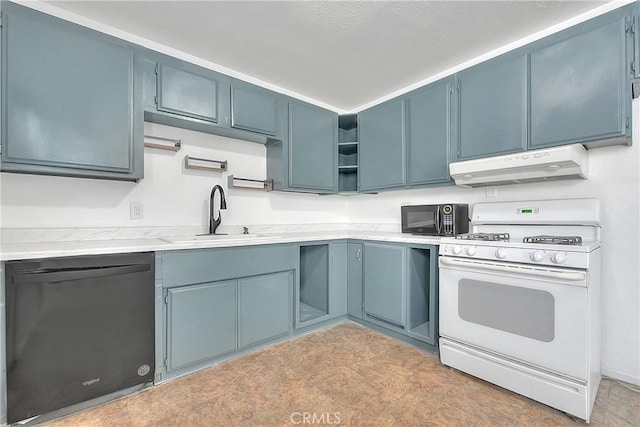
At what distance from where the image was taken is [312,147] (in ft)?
10.0

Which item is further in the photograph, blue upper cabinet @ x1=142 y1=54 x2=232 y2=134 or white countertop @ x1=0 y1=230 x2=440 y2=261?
blue upper cabinet @ x1=142 y1=54 x2=232 y2=134

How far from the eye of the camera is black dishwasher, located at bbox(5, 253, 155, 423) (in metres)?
1.41

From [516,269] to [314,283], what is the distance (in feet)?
5.98

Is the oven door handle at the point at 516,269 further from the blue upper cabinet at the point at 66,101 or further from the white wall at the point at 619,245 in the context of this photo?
the blue upper cabinet at the point at 66,101

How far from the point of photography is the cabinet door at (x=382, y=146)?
285cm

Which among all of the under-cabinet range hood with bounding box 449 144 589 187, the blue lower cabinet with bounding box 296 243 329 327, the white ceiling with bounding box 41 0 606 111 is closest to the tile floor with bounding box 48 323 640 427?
the blue lower cabinet with bounding box 296 243 329 327

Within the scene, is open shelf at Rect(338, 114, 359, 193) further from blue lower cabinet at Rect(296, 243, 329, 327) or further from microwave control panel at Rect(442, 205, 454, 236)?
microwave control panel at Rect(442, 205, 454, 236)

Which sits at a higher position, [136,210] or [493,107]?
[493,107]

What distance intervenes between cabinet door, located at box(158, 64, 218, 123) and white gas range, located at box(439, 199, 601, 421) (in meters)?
2.14

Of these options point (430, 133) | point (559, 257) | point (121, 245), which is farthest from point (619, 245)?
point (121, 245)

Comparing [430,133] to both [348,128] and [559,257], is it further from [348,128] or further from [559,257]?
[559,257]

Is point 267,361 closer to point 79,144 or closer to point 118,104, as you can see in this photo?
point 79,144

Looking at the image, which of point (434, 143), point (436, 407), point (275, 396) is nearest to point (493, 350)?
point (436, 407)

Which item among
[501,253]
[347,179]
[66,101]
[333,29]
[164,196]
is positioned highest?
[333,29]
